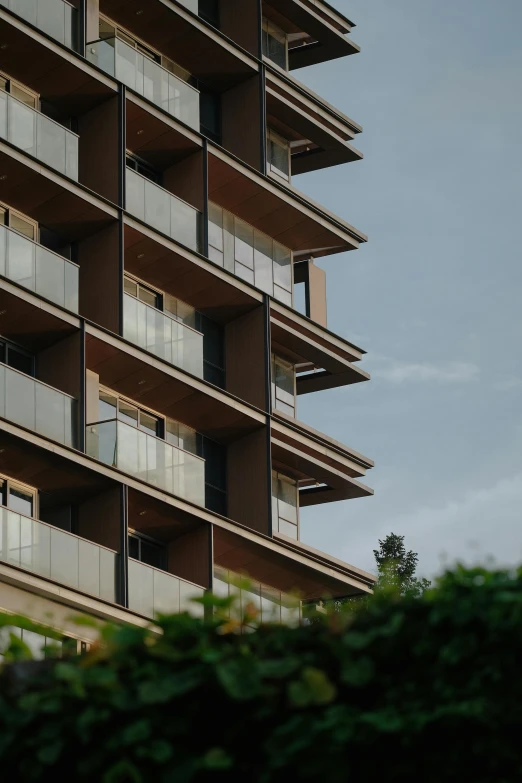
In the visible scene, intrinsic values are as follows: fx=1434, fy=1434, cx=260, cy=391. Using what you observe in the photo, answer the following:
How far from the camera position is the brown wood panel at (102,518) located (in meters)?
32.5

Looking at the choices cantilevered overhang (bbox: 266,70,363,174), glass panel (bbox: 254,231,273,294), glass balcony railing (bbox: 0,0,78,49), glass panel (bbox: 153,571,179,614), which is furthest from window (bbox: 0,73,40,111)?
glass panel (bbox: 153,571,179,614)

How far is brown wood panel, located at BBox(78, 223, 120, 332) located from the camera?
34250mm

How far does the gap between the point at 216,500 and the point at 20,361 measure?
289 inches

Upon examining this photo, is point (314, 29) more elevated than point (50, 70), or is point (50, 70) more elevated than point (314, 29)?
point (314, 29)

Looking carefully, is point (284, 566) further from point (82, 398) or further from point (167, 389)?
point (82, 398)

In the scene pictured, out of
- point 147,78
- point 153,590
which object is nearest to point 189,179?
point 147,78

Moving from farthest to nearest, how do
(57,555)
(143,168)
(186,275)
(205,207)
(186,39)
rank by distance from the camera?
(186,39) < (143,168) < (205,207) < (186,275) < (57,555)

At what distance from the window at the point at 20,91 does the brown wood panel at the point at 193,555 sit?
11173 millimetres

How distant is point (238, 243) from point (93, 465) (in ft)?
36.9

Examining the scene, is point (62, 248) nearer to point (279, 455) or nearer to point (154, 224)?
point (154, 224)

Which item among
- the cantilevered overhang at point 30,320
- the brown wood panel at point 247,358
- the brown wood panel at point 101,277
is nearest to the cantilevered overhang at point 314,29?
the brown wood panel at point 247,358

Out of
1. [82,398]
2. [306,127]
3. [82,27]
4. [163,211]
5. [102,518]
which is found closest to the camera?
[82,398]

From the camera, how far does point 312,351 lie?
136ft

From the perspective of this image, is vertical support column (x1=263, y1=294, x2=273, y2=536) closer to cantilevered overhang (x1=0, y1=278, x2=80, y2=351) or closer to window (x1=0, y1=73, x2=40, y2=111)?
cantilevered overhang (x1=0, y1=278, x2=80, y2=351)
